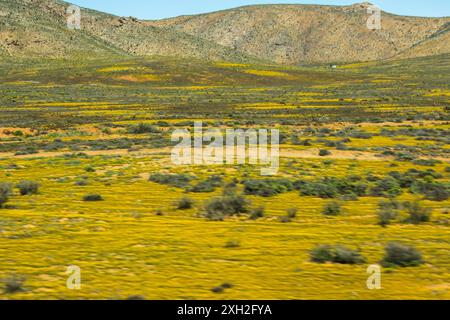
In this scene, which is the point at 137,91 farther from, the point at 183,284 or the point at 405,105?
the point at 183,284

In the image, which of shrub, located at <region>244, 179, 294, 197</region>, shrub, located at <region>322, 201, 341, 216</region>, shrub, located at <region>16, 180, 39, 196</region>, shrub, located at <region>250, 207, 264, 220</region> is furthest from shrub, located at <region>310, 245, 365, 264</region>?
shrub, located at <region>16, 180, 39, 196</region>

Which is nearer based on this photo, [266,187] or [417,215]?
[417,215]

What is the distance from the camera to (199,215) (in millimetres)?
17516

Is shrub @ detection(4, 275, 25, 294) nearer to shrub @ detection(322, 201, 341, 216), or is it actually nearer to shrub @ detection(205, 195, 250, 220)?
shrub @ detection(205, 195, 250, 220)

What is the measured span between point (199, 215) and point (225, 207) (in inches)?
32.1

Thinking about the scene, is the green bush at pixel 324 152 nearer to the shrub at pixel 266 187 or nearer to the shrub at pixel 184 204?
the shrub at pixel 266 187

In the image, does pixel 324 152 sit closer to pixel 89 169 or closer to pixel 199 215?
pixel 89 169

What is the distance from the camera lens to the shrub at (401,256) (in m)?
11.5

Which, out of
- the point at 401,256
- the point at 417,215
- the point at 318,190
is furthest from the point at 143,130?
the point at 401,256

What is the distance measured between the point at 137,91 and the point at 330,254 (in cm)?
9857

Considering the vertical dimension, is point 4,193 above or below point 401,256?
above

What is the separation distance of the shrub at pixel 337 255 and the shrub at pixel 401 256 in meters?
0.51

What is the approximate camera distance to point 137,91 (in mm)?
107625

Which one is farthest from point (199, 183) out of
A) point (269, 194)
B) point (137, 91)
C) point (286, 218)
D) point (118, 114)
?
point (137, 91)
